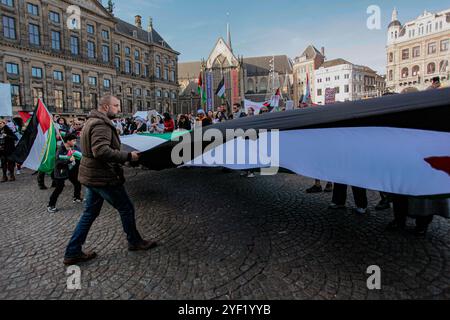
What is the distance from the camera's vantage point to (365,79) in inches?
3263

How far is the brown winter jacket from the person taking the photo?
10.1 feet

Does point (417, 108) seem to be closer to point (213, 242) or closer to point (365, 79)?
point (213, 242)

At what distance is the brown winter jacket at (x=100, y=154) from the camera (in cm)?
308

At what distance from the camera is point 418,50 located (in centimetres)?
5672

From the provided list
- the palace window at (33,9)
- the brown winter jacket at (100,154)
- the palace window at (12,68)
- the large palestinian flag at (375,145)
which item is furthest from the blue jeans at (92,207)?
the palace window at (33,9)

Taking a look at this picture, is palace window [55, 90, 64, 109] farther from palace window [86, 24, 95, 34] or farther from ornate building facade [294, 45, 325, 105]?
ornate building facade [294, 45, 325, 105]

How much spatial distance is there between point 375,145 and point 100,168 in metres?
2.88

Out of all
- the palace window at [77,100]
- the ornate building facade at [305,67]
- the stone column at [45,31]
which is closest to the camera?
the stone column at [45,31]

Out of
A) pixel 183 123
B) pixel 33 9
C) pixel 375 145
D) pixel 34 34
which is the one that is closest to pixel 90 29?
pixel 33 9

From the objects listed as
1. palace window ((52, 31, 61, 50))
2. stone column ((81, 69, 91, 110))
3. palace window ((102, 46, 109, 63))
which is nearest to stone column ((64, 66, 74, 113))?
stone column ((81, 69, 91, 110))

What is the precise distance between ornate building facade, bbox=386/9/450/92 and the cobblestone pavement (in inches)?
2306

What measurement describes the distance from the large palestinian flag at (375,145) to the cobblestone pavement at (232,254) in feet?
4.00

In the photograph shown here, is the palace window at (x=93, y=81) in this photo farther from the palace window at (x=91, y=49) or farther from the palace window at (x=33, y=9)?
the palace window at (x=33, y=9)
